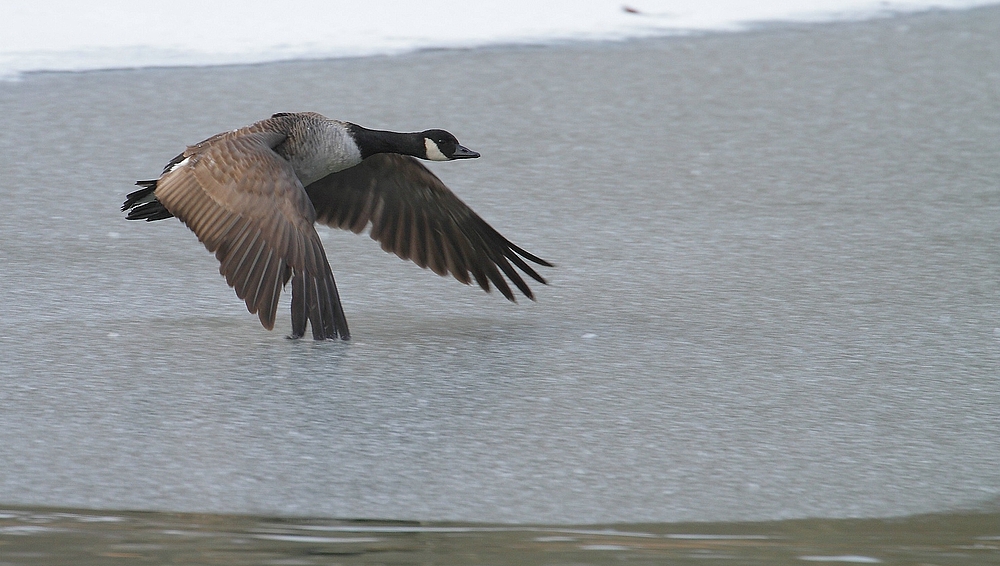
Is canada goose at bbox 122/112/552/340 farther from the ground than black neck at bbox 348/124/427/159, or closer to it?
closer to it

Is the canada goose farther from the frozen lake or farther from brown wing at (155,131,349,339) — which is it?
the frozen lake

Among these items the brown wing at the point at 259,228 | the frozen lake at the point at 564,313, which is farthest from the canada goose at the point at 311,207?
the frozen lake at the point at 564,313

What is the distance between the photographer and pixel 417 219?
501cm

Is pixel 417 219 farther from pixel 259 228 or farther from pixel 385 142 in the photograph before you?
pixel 259 228

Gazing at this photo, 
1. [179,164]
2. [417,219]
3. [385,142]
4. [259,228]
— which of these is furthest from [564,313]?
[179,164]

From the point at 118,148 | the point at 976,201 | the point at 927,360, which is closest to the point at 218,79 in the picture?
the point at 118,148

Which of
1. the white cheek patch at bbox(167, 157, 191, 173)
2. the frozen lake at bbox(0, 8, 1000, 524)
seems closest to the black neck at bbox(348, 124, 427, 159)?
the frozen lake at bbox(0, 8, 1000, 524)

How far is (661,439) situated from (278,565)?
4.05ft

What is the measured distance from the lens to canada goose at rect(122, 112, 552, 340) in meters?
4.07

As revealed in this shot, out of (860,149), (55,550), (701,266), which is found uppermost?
(860,149)

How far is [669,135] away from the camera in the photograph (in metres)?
6.89

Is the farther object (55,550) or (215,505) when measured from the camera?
(215,505)

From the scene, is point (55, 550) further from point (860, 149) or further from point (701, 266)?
point (860, 149)

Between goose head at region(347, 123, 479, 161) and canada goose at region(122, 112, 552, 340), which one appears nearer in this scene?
canada goose at region(122, 112, 552, 340)
